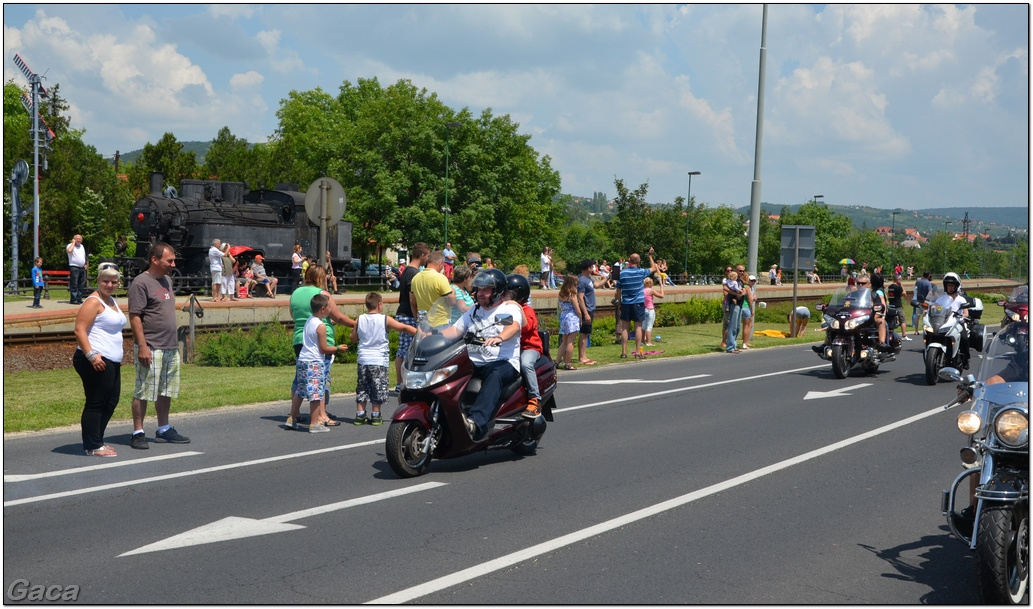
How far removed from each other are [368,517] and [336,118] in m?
67.4

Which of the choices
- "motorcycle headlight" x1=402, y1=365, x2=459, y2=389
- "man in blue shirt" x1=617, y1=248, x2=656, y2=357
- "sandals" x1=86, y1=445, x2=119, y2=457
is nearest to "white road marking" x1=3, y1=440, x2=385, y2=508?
"sandals" x1=86, y1=445, x2=119, y2=457

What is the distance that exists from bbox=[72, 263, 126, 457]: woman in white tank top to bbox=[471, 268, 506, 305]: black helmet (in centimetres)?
315

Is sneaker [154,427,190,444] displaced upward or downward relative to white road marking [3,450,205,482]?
upward

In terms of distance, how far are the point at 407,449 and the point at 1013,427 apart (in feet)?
15.6

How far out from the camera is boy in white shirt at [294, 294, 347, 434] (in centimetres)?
1069

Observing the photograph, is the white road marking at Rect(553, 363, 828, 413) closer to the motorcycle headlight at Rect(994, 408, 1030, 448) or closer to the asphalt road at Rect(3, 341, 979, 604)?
the asphalt road at Rect(3, 341, 979, 604)

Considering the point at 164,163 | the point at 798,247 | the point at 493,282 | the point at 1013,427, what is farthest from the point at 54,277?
the point at 1013,427

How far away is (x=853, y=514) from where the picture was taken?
7.58m

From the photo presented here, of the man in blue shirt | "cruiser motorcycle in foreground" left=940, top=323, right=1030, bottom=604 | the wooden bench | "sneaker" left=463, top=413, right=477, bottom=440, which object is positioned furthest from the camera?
the wooden bench

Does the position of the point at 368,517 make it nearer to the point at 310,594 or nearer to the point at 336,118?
the point at 310,594

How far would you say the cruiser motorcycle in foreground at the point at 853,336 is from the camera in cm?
1682

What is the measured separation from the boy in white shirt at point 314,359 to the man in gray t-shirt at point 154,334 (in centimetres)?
139

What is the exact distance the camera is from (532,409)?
30.6 ft

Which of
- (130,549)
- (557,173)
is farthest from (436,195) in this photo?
(130,549)
